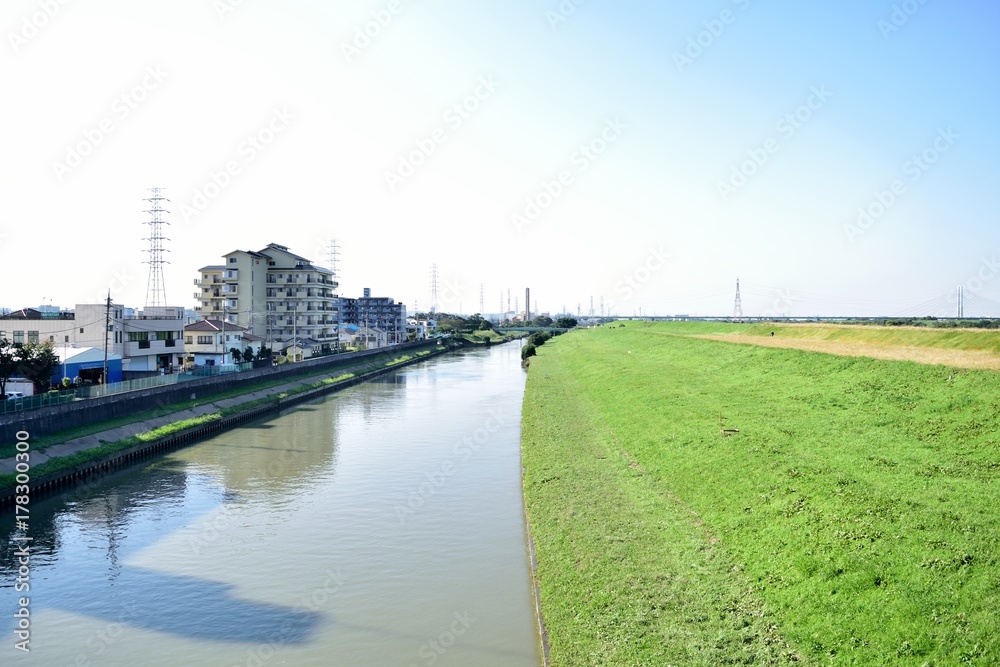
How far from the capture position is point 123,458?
26.6 meters

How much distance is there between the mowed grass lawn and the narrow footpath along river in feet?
5.38

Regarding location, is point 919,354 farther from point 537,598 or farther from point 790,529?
point 537,598

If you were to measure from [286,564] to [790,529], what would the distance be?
12.0 metres

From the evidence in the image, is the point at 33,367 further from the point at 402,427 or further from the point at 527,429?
the point at 527,429

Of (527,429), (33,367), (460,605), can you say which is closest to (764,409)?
(527,429)

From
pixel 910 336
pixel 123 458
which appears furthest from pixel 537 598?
pixel 910 336

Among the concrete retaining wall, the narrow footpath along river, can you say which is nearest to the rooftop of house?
the concrete retaining wall

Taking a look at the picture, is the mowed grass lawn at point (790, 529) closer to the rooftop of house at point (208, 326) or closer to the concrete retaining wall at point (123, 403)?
the concrete retaining wall at point (123, 403)

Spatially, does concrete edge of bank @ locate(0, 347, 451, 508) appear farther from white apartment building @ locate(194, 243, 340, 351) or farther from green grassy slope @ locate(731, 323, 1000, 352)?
green grassy slope @ locate(731, 323, 1000, 352)

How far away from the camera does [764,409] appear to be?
73.4 feet

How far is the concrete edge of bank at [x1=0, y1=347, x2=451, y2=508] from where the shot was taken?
21.8m

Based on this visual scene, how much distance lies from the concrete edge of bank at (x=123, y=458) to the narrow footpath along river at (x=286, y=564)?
0.78 meters

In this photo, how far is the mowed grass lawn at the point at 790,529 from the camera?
916 cm

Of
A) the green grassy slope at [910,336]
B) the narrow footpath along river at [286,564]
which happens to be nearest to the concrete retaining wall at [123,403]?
the narrow footpath along river at [286,564]
